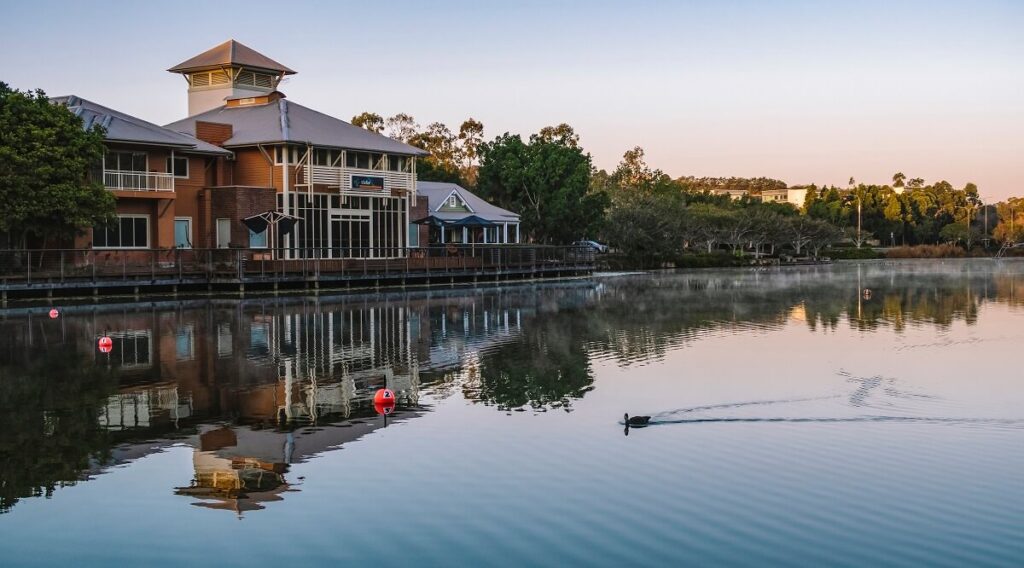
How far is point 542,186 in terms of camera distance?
8381cm

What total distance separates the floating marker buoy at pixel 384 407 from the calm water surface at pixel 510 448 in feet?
1.09

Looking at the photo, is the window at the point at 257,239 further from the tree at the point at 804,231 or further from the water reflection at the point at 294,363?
the tree at the point at 804,231

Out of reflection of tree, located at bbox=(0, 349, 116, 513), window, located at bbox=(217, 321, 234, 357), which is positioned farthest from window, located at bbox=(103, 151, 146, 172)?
reflection of tree, located at bbox=(0, 349, 116, 513)

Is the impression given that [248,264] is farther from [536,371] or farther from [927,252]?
[927,252]

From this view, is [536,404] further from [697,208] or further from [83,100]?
[697,208]

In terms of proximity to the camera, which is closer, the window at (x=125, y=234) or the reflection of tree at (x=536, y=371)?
the reflection of tree at (x=536, y=371)

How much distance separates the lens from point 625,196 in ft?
351

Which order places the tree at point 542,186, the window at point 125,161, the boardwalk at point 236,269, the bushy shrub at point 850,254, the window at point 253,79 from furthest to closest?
the bushy shrub at point 850,254 → the tree at point 542,186 → the window at point 253,79 → the window at point 125,161 → the boardwalk at point 236,269

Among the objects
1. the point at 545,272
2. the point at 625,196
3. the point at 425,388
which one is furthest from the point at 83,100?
the point at 625,196

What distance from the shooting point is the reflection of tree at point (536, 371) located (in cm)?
2011

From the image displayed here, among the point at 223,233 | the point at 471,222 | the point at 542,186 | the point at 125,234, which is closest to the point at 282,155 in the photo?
the point at 223,233

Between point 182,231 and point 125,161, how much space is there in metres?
4.82

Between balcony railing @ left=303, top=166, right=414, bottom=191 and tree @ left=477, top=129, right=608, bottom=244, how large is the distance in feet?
76.0

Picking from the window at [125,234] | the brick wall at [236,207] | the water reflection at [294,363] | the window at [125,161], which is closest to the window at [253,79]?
the brick wall at [236,207]
